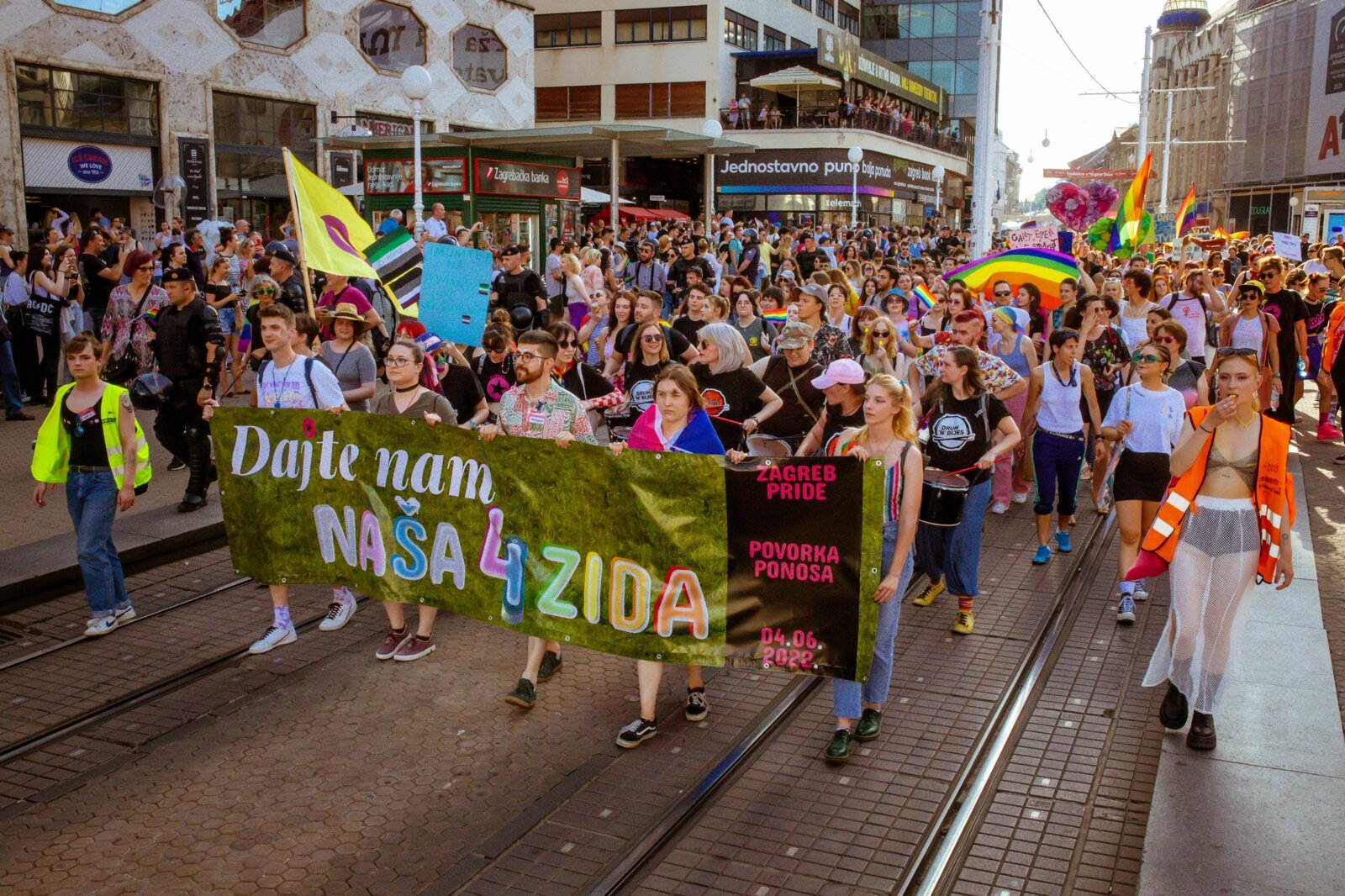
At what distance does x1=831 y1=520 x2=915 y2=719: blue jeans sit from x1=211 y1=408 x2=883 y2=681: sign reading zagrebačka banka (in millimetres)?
328

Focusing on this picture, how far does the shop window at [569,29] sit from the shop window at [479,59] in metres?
16.2

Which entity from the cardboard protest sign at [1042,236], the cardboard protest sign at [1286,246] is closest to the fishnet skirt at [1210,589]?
the cardboard protest sign at [1042,236]

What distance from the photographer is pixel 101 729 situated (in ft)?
19.7

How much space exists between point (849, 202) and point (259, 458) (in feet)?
150

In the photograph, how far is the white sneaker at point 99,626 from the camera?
730 cm

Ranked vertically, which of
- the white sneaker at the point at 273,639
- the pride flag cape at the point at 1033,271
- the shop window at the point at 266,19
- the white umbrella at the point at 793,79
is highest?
the white umbrella at the point at 793,79

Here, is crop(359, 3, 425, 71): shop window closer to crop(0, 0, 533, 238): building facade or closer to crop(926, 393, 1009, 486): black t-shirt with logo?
crop(0, 0, 533, 238): building facade

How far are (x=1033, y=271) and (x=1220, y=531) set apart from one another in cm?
793

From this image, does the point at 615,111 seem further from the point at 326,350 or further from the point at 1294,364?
the point at 326,350

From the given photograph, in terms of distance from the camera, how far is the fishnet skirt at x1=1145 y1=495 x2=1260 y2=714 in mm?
5582

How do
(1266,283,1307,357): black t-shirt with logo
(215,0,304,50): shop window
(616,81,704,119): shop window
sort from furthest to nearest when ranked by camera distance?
(616,81,704,119): shop window, (215,0,304,50): shop window, (1266,283,1307,357): black t-shirt with logo

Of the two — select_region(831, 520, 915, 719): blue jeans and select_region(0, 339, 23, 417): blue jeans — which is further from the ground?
select_region(0, 339, 23, 417): blue jeans

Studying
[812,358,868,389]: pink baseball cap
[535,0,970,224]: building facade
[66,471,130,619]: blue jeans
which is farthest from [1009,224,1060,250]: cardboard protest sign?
[535,0,970,224]: building facade

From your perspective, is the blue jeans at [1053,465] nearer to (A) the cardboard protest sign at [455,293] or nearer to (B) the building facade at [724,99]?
(A) the cardboard protest sign at [455,293]
